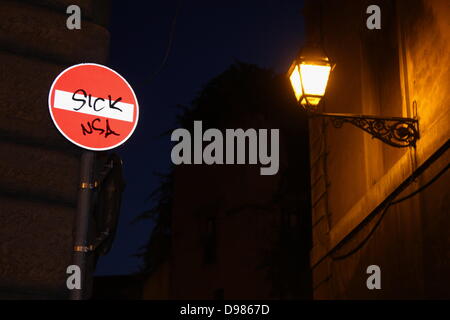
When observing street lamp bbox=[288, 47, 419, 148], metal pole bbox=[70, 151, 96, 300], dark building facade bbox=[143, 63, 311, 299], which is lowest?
metal pole bbox=[70, 151, 96, 300]

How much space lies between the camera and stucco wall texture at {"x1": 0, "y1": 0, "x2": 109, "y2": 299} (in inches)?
209

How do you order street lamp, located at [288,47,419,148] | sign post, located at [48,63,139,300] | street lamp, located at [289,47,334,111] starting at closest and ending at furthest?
sign post, located at [48,63,139,300], street lamp, located at [288,47,419,148], street lamp, located at [289,47,334,111]

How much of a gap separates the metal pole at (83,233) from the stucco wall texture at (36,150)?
0.46 meters

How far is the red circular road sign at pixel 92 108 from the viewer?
17.6ft

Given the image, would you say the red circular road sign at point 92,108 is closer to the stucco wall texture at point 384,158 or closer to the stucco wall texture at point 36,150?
the stucco wall texture at point 36,150

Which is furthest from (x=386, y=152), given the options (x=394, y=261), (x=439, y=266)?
(x=439, y=266)

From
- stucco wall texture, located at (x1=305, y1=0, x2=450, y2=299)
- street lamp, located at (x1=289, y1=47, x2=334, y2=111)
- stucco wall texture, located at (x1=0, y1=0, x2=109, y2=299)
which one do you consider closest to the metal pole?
stucco wall texture, located at (x1=0, y1=0, x2=109, y2=299)

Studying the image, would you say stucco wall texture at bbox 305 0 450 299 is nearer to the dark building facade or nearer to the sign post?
the sign post

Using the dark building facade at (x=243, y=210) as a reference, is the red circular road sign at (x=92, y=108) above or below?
below

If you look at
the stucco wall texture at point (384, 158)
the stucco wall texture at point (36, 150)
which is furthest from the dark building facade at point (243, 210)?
the stucco wall texture at point (36, 150)

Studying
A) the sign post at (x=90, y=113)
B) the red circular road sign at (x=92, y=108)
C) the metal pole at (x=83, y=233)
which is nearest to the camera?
the metal pole at (x=83, y=233)

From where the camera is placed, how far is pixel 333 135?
1218cm

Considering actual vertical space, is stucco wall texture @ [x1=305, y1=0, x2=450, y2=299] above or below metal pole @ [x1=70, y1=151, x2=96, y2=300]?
above

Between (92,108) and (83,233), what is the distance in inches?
37.7
